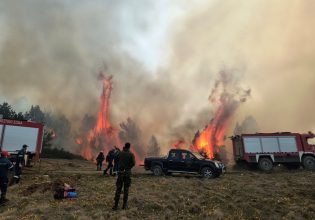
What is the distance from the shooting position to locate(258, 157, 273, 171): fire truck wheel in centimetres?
2439

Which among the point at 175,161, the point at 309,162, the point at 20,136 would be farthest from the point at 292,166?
the point at 20,136

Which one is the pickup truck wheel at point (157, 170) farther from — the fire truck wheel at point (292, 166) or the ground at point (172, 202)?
the fire truck wheel at point (292, 166)

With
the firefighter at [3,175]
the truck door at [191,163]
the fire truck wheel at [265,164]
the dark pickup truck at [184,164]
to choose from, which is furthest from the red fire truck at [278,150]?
the firefighter at [3,175]

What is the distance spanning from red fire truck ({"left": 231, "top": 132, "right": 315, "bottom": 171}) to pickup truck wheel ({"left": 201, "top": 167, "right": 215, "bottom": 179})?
7911 millimetres

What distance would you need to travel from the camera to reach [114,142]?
58.9 metres

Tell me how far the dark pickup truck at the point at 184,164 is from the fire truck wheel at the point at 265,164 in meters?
7.12

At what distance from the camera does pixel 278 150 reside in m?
24.9

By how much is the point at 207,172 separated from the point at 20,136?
14612mm

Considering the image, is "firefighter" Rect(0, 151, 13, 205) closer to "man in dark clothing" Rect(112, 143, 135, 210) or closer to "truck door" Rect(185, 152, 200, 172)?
"man in dark clothing" Rect(112, 143, 135, 210)

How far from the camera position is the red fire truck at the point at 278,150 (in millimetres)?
24500

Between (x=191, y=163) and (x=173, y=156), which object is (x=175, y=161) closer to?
(x=173, y=156)

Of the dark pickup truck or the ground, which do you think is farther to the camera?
the dark pickup truck

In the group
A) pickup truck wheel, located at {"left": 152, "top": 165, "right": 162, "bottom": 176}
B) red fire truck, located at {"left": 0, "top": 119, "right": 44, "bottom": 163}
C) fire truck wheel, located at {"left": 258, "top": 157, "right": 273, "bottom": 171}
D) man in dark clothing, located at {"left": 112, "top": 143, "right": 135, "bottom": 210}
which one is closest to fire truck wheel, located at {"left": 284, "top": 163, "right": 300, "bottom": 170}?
fire truck wheel, located at {"left": 258, "top": 157, "right": 273, "bottom": 171}

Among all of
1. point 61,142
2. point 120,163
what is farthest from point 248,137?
point 61,142
